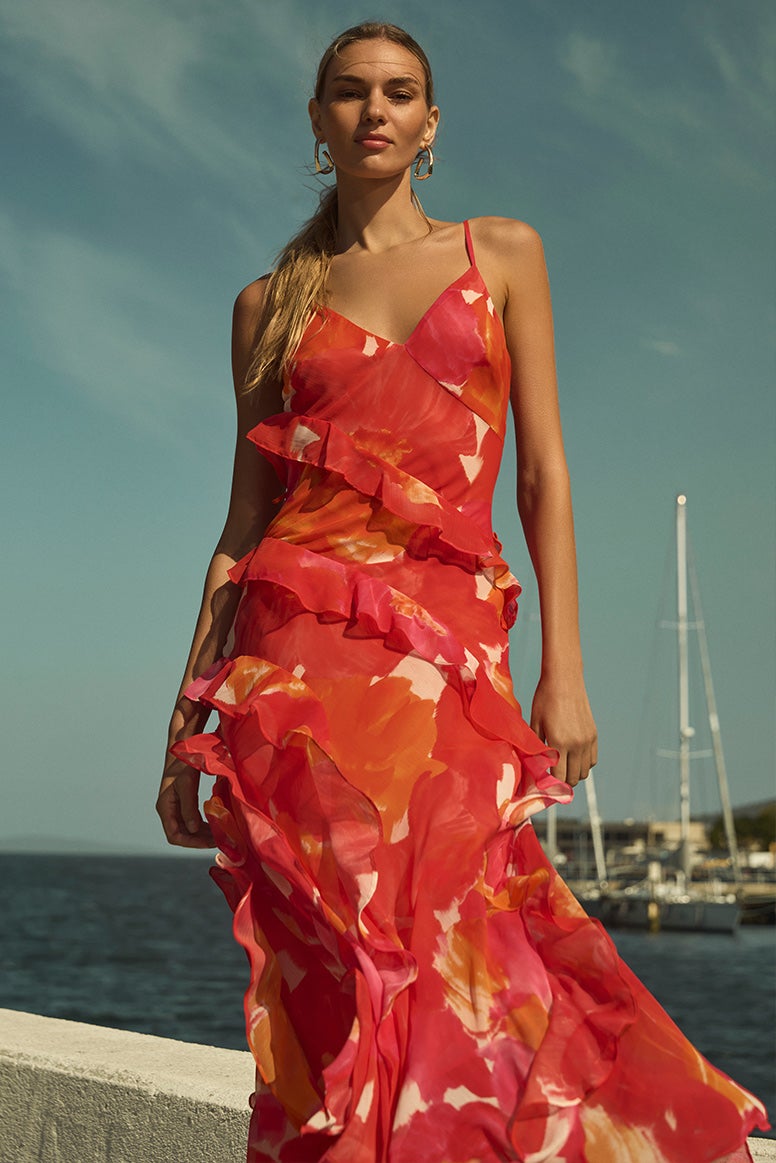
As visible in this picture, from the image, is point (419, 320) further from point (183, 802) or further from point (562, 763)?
point (183, 802)

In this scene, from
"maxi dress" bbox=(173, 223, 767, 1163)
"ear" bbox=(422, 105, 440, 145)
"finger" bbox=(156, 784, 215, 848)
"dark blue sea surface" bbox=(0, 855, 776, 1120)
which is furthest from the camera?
"dark blue sea surface" bbox=(0, 855, 776, 1120)

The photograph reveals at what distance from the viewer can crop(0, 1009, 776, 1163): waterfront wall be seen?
3.19 m

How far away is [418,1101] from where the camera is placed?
1914 millimetres

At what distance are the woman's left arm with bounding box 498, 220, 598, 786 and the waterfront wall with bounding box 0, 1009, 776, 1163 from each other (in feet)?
4.53

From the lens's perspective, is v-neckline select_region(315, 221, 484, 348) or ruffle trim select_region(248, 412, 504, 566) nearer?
ruffle trim select_region(248, 412, 504, 566)

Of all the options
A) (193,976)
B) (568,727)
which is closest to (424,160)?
(568,727)

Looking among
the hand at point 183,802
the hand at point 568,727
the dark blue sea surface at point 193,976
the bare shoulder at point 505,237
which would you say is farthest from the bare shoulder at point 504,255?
the dark blue sea surface at point 193,976

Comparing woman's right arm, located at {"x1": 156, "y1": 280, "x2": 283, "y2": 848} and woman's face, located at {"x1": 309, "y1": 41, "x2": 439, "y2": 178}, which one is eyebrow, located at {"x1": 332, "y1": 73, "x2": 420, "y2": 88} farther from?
woman's right arm, located at {"x1": 156, "y1": 280, "x2": 283, "y2": 848}

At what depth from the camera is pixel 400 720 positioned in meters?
2.11

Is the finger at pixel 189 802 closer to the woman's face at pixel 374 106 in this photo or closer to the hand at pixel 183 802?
the hand at pixel 183 802

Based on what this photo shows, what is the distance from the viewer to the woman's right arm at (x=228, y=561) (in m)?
2.49

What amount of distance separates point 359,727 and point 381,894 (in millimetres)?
263

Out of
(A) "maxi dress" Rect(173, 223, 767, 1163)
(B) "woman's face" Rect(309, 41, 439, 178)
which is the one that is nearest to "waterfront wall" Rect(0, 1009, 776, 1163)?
(A) "maxi dress" Rect(173, 223, 767, 1163)

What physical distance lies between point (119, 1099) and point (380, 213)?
2259 mm
